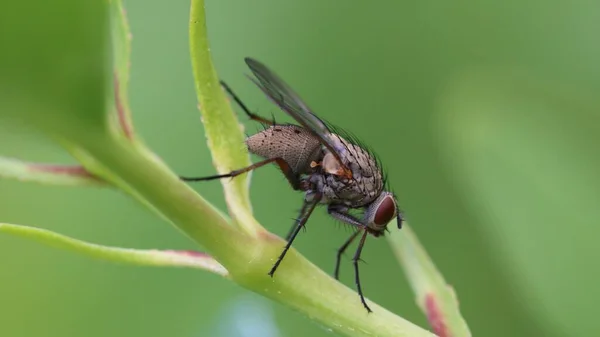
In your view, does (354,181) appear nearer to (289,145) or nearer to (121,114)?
Answer: (289,145)

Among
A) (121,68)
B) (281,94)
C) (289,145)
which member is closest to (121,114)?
(121,68)

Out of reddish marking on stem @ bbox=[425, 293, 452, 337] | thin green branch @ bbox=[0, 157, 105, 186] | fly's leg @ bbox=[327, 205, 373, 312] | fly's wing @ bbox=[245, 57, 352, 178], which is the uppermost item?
fly's wing @ bbox=[245, 57, 352, 178]

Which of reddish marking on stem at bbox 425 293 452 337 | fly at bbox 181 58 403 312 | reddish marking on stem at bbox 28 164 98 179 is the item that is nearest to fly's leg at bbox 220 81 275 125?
fly at bbox 181 58 403 312

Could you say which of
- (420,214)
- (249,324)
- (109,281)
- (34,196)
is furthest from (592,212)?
(34,196)

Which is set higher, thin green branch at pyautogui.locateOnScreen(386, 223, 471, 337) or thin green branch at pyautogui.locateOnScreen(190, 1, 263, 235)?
thin green branch at pyautogui.locateOnScreen(190, 1, 263, 235)

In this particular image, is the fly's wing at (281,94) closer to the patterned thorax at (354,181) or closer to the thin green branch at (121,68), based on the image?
the patterned thorax at (354,181)

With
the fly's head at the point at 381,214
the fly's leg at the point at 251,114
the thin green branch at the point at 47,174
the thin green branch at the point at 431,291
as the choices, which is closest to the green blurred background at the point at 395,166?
the fly's leg at the point at 251,114

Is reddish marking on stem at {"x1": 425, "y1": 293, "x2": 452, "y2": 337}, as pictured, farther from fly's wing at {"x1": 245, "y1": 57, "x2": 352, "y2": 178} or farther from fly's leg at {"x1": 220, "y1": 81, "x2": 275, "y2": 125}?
fly's leg at {"x1": 220, "y1": 81, "x2": 275, "y2": 125}
